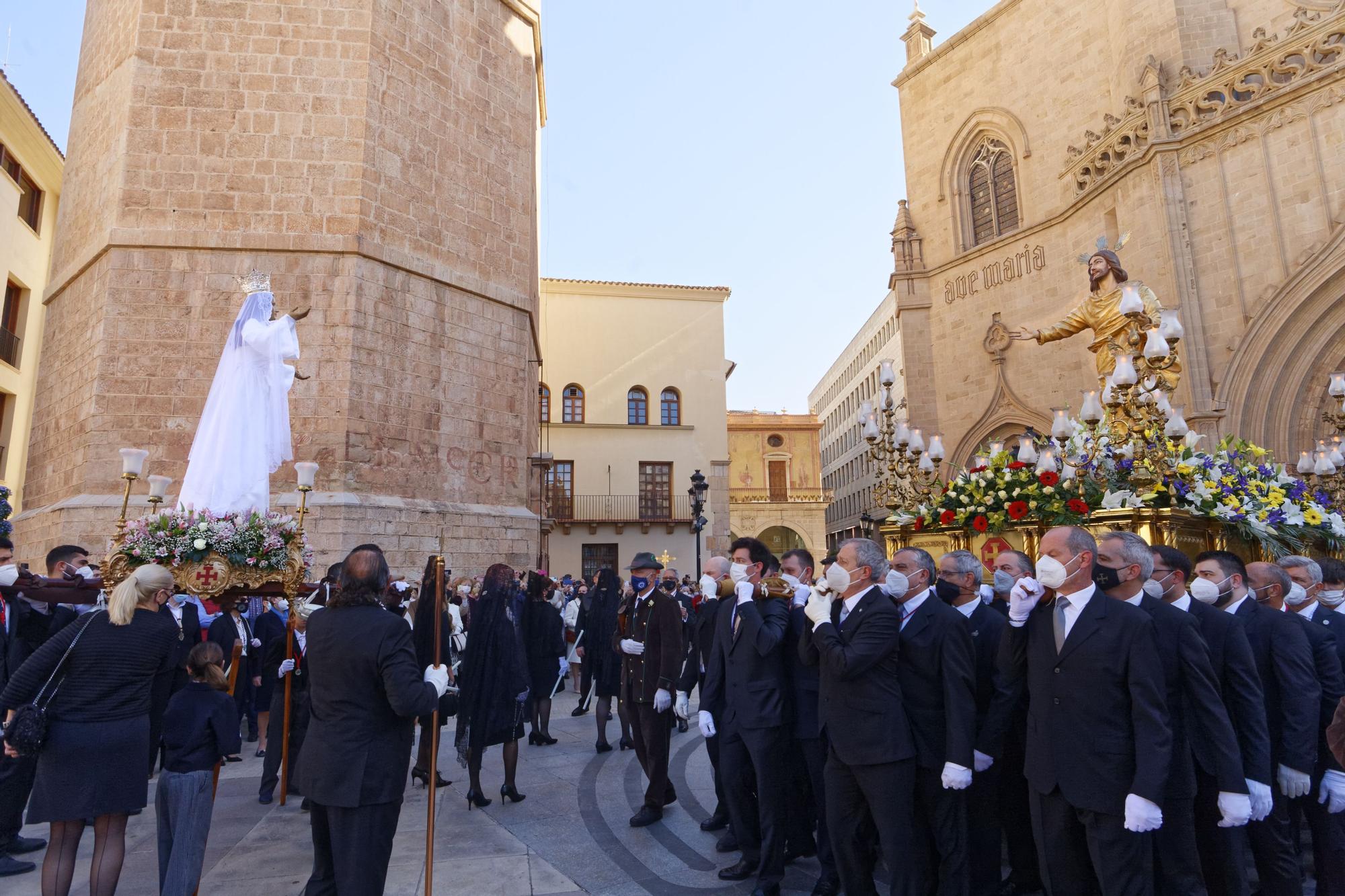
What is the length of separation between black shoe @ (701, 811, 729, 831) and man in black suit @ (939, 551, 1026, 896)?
6.39 feet

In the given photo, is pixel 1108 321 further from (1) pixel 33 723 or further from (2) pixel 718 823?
(1) pixel 33 723

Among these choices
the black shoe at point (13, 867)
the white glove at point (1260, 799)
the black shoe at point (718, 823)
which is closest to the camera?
the white glove at point (1260, 799)

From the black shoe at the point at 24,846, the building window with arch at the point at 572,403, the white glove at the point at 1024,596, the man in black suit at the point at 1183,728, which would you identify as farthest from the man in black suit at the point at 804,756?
the building window with arch at the point at 572,403

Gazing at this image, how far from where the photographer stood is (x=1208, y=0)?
17.0 m

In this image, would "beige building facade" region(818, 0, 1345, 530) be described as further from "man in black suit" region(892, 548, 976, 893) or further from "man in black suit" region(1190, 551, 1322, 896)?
"man in black suit" region(892, 548, 976, 893)

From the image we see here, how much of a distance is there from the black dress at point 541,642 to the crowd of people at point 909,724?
A: 3.38 meters

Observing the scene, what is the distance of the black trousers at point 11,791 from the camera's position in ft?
16.6

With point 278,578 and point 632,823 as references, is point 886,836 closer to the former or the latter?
point 632,823

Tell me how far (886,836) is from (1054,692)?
1096 millimetres

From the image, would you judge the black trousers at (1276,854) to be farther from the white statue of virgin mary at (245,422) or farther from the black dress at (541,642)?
the white statue of virgin mary at (245,422)

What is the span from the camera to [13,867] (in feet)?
16.5

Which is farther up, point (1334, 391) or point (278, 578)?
point (1334, 391)

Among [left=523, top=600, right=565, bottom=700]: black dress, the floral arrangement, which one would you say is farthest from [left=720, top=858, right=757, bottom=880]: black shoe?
the floral arrangement

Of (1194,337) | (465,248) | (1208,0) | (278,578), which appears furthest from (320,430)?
(1208,0)
